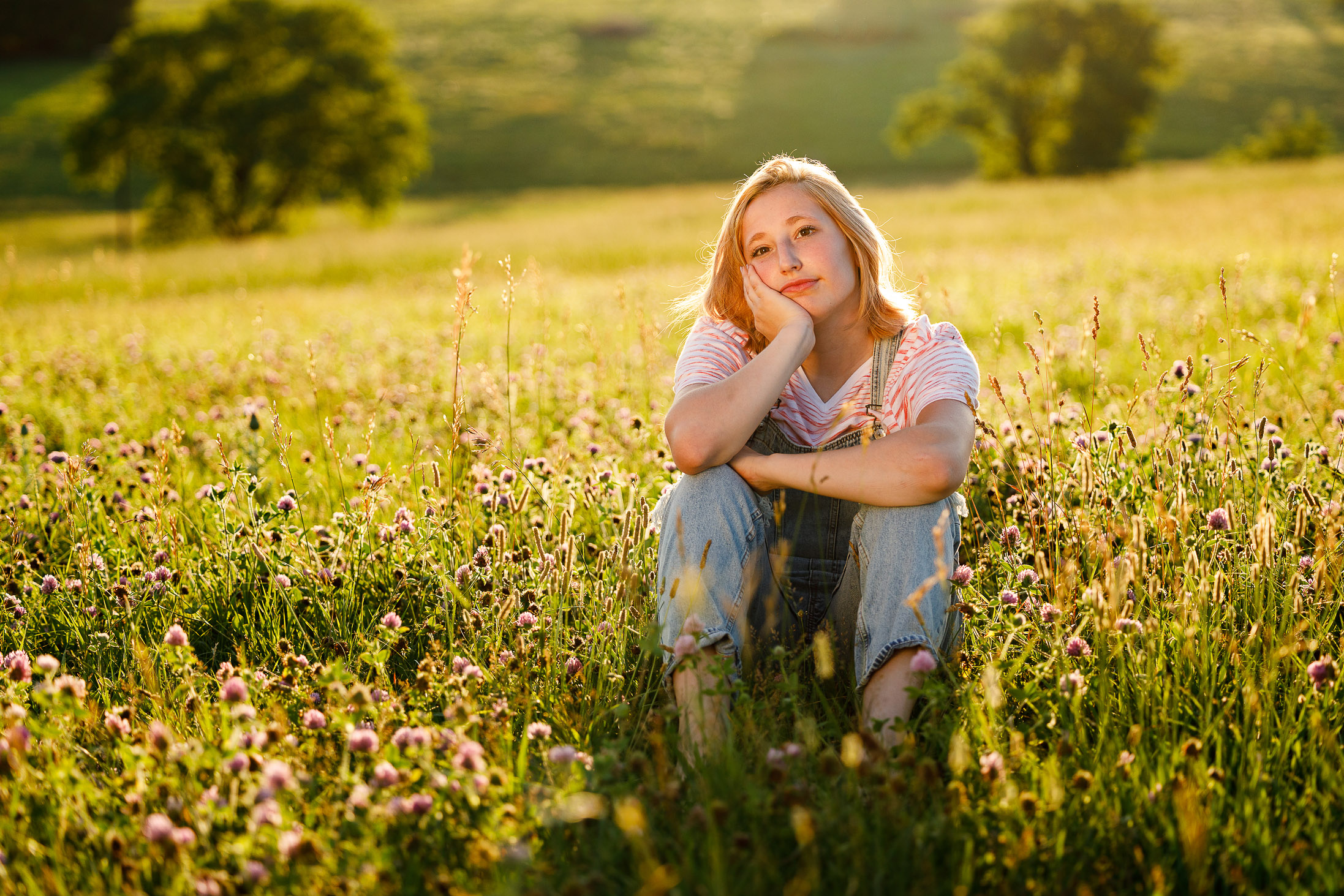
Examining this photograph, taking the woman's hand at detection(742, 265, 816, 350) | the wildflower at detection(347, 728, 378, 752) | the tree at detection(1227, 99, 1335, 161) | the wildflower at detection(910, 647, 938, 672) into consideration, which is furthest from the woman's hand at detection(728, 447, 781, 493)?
the tree at detection(1227, 99, 1335, 161)

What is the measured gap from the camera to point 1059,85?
44.8 meters

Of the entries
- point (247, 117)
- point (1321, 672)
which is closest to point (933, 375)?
point (1321, 672)

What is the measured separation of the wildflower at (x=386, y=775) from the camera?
1.89 metres

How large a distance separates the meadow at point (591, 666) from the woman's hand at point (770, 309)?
2.11 feet

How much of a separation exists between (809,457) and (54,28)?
8812 cm

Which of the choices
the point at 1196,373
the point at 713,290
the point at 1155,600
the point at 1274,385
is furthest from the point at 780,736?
Answer: the point at 1274,385

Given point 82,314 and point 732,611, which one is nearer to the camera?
point 732,611

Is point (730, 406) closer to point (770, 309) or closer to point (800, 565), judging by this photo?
point (770, 309)

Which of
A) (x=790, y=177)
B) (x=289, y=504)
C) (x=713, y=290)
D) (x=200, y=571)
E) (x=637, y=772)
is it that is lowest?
(x=637, y=772)

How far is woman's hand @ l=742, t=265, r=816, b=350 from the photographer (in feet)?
9.59

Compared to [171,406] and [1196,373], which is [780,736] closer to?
[1196,373]

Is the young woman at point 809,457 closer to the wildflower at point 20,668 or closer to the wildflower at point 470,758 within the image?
the wildflower at point 470,758

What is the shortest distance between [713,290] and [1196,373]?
2580 mm

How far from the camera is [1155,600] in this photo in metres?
2.59
